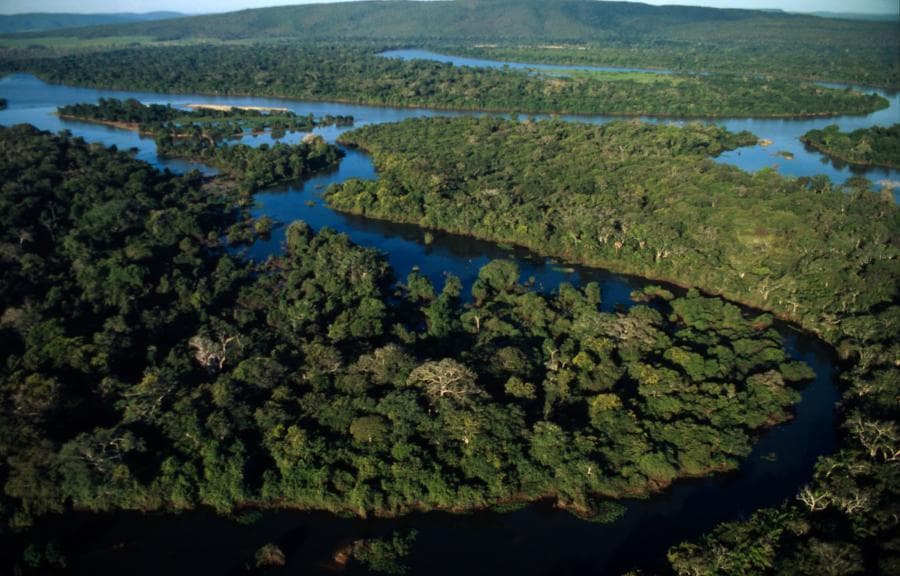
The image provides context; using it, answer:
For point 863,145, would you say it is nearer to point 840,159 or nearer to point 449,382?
point 840,159

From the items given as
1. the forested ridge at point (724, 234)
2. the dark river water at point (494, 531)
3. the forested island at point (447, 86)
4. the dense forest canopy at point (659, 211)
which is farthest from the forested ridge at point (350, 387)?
the forested island at point (447, 86)

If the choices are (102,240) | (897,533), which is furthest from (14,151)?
(897,533)

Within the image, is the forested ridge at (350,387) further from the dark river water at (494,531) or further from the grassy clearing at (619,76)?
the grassy clearing at (619,76)

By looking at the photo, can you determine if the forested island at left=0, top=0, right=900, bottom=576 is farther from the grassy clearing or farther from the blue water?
the blue water

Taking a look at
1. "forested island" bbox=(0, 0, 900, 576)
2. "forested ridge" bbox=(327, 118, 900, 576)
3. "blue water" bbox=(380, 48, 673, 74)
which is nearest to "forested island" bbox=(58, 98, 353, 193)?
"forested island" bbox=(0, 0, 900, 576)

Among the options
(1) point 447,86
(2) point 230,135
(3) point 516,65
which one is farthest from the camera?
(3) point 516,65

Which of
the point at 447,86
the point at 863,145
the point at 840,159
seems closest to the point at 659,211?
the point at 840,159
